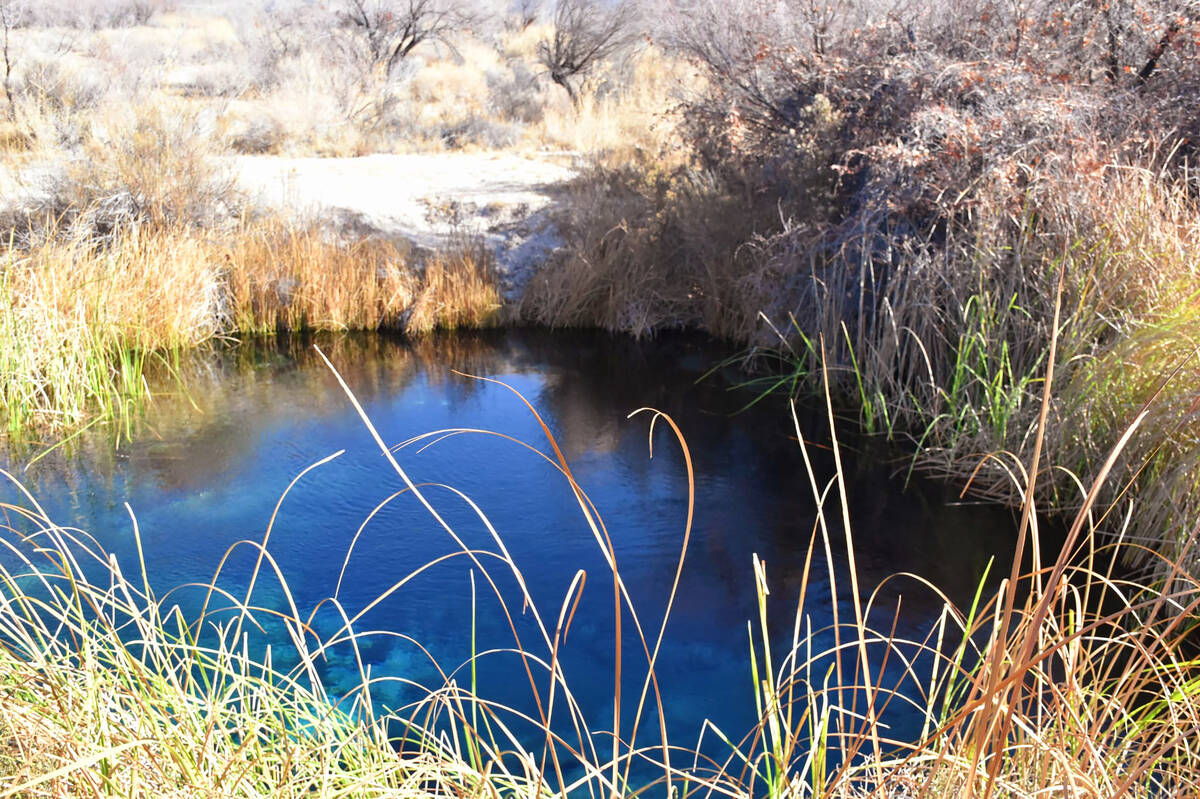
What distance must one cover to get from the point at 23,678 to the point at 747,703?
2.24 meters

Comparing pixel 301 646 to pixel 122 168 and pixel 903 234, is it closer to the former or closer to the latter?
pixel 903 234

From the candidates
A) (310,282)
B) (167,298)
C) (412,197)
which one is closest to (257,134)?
(412,197)

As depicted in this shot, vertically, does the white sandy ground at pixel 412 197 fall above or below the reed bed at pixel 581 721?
above

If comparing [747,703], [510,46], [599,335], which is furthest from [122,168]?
[510,46]

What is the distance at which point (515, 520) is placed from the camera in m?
4.74

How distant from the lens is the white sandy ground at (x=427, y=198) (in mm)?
9172

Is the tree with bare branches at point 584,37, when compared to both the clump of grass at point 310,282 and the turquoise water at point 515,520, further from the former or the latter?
the turquoise water at point 515,520

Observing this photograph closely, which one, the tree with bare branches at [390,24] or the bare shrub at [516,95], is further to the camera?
the tree with bare branches at [390,24]

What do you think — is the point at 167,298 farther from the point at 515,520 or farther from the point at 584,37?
the point at 584,37

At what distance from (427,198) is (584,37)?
333 inches

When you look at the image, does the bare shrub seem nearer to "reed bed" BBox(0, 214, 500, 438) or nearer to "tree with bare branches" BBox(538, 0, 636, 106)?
"tree with bare branches" BBox(538, 0, 636, 106)

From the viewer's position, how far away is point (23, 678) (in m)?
2.22

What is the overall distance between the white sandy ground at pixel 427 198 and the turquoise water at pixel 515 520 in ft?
7.88

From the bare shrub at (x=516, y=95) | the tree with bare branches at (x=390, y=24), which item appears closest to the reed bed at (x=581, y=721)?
the bare shrub at (x=516, y=95)
